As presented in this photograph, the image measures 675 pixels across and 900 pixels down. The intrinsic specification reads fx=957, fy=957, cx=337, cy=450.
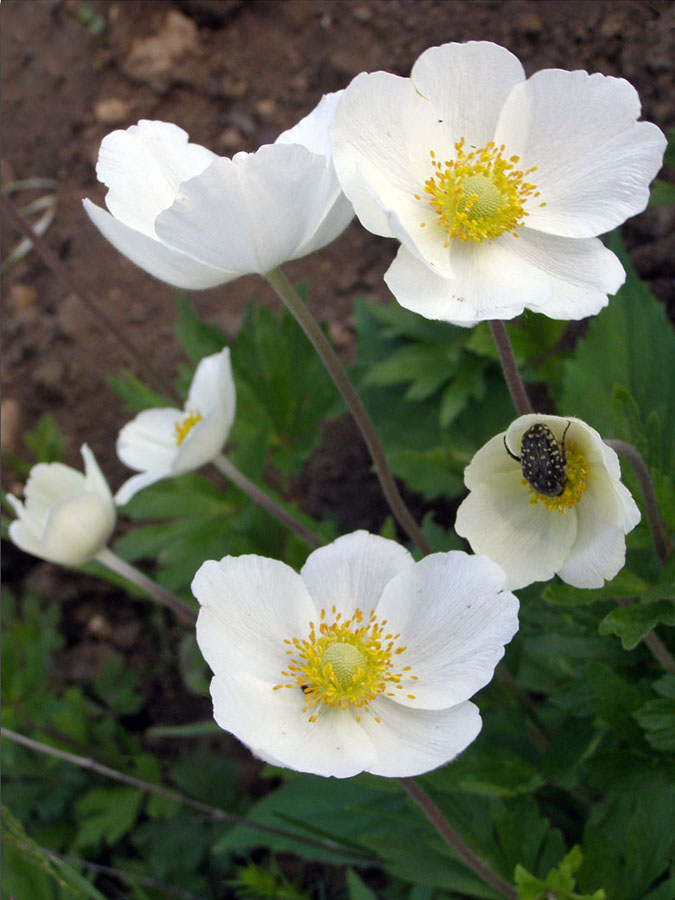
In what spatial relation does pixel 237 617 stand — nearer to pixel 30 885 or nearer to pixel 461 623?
pixel 461 623

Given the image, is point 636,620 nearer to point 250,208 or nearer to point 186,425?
point 250,208

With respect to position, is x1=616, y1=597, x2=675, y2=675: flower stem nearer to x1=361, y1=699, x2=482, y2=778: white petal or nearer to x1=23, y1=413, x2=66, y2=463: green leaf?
x1=361, y1=699, x2=482, y2=778: white petal

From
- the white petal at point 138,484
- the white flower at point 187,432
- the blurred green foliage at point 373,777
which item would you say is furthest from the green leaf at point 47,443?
the white petal at point 138,484

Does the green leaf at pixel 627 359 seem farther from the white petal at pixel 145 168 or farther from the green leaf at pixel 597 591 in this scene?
the white petal at pixel 145 168

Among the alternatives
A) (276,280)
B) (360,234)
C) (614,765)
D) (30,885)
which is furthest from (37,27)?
(614,765)

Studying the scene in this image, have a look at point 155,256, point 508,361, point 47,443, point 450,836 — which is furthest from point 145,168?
point 47,443

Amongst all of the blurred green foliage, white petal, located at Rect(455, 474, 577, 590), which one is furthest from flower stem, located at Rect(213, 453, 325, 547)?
white petal, located at Rect(455, 474, 577, 590)
